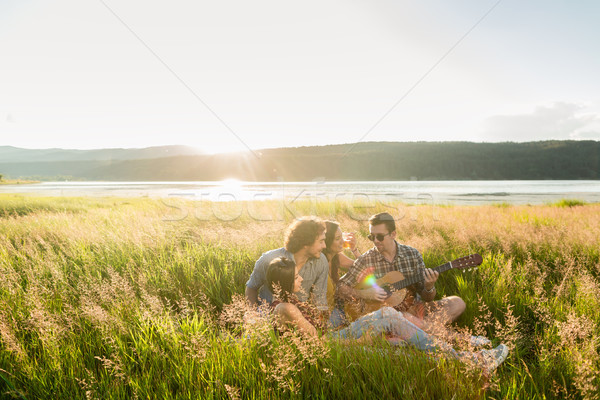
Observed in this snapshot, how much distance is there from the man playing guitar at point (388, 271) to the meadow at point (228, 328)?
61cm

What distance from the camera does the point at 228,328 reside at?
12.7 feet

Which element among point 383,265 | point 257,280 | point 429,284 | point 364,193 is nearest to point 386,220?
point 383,265

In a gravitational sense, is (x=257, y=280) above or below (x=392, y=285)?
above

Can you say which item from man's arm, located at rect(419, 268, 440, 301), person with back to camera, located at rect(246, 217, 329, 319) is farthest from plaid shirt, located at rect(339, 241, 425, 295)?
person with back to camera, located at rect(246, 217, 329, 319)

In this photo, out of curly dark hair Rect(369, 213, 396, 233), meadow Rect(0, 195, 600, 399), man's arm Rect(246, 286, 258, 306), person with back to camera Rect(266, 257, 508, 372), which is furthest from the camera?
curly dark hair Rect(369, 213, 396, 233)

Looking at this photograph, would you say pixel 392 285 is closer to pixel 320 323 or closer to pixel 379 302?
pixel 379 302

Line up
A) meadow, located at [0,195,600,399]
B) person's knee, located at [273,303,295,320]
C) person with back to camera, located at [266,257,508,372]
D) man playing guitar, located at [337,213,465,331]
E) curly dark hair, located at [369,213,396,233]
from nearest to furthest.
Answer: meadow, located at [0,195,600,399]
person with back to camera, located at [266,257,508,372]
person's knee, located at [273,303,295,320]
man playing guitar, located at [337,213,465,331]
curly dark hair, located at [369,213,396,233]

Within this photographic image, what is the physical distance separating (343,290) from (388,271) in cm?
71

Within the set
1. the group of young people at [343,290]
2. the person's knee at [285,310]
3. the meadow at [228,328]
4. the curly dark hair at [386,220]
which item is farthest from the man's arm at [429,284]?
the person's knee at [285,310]

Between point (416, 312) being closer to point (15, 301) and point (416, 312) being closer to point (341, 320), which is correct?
point (341, 320)

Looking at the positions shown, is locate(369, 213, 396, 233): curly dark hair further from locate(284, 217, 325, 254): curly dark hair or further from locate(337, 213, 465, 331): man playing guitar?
locate(284, 217, 325, 254): curly dark hair

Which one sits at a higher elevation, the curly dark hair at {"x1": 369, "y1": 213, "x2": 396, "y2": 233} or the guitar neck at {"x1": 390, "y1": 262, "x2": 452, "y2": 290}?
the curly dark hair at {"x1": 369, "y1": 213, "x2": 396, "y2": 233}

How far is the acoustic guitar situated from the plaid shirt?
67mm

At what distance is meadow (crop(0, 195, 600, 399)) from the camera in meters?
2.38
